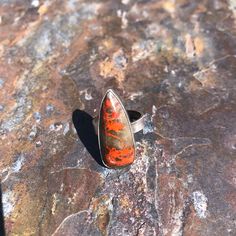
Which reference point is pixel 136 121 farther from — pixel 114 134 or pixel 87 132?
pixel 87 132

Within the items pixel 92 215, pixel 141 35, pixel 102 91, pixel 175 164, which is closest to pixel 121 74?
pixel 102 91

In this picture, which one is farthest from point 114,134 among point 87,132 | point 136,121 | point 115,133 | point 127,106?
point 127,106

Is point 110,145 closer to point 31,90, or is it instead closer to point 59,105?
point 59,105

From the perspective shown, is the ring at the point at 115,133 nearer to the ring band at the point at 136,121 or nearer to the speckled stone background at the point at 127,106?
the ring band at the point at 136,121

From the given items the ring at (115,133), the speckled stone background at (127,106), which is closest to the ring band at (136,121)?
the ring at (115,133)

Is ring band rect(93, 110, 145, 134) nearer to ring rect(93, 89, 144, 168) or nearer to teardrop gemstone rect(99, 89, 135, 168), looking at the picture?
ring rect(93, 89, 144, 168)

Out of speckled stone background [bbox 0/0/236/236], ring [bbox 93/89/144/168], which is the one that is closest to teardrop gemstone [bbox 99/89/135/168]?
ring [bbox 93/89/144/168]
